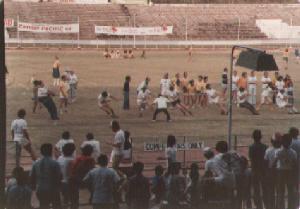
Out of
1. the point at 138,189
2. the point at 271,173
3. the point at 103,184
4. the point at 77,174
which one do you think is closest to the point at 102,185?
the point at 103,184

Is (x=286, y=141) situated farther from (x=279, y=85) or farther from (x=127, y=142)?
(x=279, y=85)

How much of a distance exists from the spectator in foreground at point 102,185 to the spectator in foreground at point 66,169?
85 centimetres

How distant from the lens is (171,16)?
61.8 metres

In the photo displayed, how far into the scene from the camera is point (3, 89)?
8258mm

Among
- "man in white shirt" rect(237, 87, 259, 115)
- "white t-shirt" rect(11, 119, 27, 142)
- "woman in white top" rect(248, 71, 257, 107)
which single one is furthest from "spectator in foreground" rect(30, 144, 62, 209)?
"woman in white top" rect(248, 71, 257, 107)

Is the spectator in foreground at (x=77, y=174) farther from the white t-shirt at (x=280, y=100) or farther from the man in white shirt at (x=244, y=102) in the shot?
the white t-shirt at (x=280, y=100)

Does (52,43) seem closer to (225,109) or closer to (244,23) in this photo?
(244,23)

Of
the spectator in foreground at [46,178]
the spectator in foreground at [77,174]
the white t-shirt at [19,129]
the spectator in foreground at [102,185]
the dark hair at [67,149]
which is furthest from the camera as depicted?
the white t-shirt at [19,129]

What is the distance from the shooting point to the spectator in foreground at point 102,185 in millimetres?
8500

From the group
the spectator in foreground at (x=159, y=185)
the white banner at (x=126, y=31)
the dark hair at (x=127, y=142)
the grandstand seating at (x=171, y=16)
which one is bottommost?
the spectator in foreground at (x=159, y=185)

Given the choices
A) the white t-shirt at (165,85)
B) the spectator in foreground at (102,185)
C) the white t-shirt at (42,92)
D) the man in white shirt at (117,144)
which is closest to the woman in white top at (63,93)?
the white t-shirt at (42,92)

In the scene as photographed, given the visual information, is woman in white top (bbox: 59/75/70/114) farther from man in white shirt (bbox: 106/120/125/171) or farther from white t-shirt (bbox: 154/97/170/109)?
man in white shirt (bbox: 106/120/125/171)

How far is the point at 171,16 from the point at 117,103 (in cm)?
3895

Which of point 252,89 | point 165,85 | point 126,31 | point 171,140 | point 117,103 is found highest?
point 126,31
